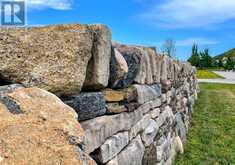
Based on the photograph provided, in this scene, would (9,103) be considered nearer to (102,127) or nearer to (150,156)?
(102,127)

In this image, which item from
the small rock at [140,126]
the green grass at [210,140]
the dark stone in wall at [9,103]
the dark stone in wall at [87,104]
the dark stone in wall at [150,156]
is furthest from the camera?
the green grass at [210,140]

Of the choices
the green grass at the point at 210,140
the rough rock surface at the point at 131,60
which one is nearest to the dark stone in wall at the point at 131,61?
the rough rock surface at the point at 131,60

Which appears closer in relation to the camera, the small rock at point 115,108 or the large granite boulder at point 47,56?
the large granite boulder at point 47,56

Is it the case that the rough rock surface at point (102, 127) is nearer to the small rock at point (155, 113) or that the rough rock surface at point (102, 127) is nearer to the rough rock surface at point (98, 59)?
the rough rock surface at point (98, 59)

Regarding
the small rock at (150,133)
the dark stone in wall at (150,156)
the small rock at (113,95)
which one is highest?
the small rock at (113,95)

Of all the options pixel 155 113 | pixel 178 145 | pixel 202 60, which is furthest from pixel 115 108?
pixel 202 60

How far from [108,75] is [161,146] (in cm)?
182

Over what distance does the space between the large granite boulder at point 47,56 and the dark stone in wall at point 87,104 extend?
0.05m

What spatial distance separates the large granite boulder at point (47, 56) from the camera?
1.80m

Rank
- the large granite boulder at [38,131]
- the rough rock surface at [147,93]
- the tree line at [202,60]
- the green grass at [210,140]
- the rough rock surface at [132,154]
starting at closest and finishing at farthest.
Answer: the large granite boulder at [38,131] → the rough rock surface at [132,154] → the rough rock surface at [147,93] → the green grass at [210,140] → the tree line at [202,60]

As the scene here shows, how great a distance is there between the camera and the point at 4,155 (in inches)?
51.9

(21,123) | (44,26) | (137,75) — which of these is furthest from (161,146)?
(21,123)

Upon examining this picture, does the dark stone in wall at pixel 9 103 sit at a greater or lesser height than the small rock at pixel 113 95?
greater

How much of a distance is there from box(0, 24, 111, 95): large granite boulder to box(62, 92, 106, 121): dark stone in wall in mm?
55
